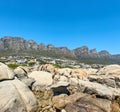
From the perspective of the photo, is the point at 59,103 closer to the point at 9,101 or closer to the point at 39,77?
the point at 9,101

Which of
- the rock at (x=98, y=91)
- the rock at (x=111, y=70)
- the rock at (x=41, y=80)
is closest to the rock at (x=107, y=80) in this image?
the rock at (x=111, y=70)

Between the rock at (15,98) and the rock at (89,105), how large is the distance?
334cm

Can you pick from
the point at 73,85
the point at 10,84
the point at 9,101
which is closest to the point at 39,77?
the point at 73,85

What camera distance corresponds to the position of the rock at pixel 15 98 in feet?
64.1

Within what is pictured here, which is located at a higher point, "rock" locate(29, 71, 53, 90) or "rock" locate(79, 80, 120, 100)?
"rock" locate(29, 71, 53, 90)

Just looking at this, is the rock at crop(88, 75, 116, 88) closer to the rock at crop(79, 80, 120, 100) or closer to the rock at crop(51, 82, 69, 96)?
the rock at crop(79, 80, 120, 100)

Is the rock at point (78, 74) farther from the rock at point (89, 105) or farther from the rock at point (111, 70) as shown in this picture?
the rock at point (89, 105)

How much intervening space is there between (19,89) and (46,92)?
5472mm

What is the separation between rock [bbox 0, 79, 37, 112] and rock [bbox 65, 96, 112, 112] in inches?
131

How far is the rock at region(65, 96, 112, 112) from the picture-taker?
2095 cm

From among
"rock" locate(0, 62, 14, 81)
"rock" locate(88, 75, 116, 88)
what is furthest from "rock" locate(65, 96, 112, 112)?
"rock" locate(88, 75, 116, 88)

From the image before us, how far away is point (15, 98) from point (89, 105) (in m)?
6.46

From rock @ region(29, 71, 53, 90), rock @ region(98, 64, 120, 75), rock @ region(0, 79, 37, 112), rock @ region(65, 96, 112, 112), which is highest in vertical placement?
rock @ region(98, 64, 120, 75)

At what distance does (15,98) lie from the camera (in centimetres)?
2017
